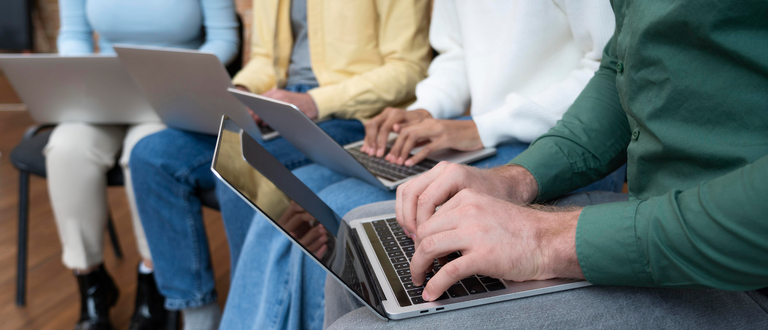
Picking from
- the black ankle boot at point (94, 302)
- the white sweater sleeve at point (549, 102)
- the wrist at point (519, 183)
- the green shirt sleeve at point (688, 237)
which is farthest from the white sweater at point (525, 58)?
the black ankle boot at point (94, 302)

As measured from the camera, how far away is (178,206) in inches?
44.5

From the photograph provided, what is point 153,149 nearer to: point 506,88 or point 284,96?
point 284,96

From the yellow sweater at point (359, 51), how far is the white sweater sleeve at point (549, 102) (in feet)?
1.51

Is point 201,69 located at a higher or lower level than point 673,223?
lower

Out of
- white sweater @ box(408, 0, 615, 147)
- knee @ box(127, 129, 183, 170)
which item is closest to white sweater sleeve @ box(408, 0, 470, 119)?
white sweater @ box(408, 0, 615, 147)

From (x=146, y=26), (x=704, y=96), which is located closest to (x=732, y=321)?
(x=704, y=96)

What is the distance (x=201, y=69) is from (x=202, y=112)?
0.52 feet

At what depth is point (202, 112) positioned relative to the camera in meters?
1.09

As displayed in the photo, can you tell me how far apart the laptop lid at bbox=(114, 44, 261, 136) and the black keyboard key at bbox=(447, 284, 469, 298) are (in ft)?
2.23

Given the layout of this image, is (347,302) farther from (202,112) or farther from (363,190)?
(202,112)

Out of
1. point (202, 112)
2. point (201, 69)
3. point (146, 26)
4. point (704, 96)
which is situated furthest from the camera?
point (146, 26)

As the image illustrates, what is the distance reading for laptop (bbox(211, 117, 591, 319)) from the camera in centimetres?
44

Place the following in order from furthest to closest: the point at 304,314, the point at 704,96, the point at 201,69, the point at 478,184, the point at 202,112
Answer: the point at 202,112, the point at 201,69, the point at 304,314, the point at 478,184, the point at 704,96

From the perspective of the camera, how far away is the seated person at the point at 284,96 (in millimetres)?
1122
